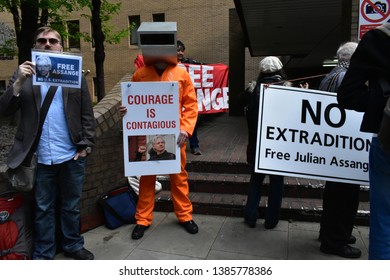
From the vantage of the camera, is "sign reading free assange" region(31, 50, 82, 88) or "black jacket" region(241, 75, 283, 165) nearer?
"sign reading free assange" region(31, 50, 82, 88)

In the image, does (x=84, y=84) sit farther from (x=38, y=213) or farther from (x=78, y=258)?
(x=78, y=258)

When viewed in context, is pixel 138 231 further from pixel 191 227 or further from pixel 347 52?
pixel 347 52

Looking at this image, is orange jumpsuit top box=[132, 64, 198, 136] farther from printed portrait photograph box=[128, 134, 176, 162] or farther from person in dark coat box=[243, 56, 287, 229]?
person in dark coat box=[243, 56, 287, 229]

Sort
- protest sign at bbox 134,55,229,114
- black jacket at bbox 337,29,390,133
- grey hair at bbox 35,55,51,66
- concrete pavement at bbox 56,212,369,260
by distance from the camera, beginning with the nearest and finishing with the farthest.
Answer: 1. black jacket at bbox 337,29,390,133
2. grey hair at bbox 35,55,51,66
3. concrete pavement at bbox 56,212,369,260
4. protest sign at bbox 134,55,229,114

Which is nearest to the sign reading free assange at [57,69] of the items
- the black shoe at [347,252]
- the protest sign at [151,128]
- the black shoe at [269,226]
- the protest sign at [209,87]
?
the protest sign at [151,128]

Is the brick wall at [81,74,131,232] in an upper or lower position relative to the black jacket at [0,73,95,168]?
lower

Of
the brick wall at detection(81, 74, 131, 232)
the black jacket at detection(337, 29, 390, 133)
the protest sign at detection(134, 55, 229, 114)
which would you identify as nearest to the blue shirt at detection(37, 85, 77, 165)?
the brick wall at detection(81, 74, 131, 232)

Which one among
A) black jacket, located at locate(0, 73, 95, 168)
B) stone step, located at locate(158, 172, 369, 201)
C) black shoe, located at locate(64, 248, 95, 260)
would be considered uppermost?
black jacket, located at locate(0, 73, 95, 168)

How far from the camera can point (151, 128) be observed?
9.97 feet

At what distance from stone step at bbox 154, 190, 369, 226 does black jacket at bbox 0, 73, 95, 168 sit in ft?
5.03

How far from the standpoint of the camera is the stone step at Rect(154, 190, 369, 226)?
3535mm

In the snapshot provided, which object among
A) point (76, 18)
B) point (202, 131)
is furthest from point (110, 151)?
point (76, 18)

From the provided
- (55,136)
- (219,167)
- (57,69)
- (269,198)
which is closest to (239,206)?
(269,198)

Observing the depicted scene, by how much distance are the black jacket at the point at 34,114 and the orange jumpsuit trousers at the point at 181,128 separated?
700mm
